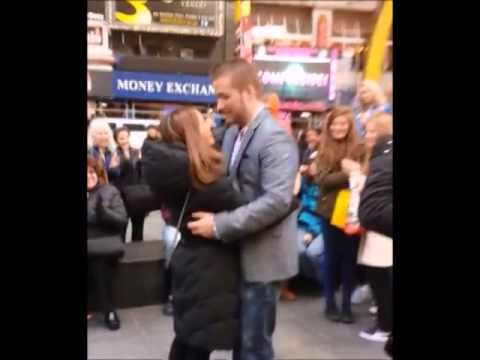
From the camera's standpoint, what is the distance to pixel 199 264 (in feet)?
3.96

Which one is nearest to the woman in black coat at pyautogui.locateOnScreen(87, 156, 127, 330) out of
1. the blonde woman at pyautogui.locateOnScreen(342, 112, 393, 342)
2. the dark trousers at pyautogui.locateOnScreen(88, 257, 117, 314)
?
the dark trousers at pyautogui.locateOnScreen(88, 257, 117, 314)

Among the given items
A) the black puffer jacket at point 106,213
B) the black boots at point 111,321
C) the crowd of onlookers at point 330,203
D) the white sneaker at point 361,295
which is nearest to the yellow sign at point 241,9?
the crowd of onlookers at point 330,203

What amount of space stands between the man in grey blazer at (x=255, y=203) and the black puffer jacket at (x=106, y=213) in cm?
23

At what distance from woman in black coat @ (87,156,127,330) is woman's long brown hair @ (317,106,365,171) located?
3.37 ft

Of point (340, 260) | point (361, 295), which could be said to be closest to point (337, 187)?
point (340, 260)

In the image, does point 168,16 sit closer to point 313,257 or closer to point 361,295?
point 313,257

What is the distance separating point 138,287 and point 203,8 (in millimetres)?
1667

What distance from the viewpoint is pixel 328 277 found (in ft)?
8.28

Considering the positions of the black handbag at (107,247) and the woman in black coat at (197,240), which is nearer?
the woman in black coat at (197,240)

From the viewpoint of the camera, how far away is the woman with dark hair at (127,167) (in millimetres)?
1234

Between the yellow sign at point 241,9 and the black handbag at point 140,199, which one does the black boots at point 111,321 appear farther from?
the yellow sign at point 241,9

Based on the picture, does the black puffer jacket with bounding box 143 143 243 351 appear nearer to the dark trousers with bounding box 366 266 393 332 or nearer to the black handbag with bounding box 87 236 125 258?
the black handbag with bounding box 87 236 125 258
